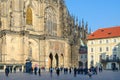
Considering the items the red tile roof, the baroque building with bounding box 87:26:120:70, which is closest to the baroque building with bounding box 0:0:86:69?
the baroque building with bounding box 87:26:120:70

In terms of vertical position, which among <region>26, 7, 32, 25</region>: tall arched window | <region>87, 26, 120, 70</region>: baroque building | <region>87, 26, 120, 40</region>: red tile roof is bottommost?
<region>87, 26, 120, 70</region>: baroque building

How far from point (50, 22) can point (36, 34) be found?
6.55 meters


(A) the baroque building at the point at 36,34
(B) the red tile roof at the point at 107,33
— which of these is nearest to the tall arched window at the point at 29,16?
(A) the baroque building at the point at 36,34

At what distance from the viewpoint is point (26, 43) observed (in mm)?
67250

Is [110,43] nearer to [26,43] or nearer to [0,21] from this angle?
[26,43]

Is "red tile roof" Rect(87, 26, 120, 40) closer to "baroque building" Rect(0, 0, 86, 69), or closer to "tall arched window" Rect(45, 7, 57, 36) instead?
"baroque building" Rect(0, 0, 86, 69)

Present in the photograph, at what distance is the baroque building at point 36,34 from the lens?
214ft

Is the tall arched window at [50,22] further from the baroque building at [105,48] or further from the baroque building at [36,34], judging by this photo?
the baroque building at [105,48]

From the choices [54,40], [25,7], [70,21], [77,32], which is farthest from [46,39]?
[77,32]

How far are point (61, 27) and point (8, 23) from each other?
18.1 m

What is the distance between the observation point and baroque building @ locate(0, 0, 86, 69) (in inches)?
2571

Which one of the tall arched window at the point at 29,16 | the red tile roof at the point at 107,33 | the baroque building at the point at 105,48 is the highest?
the tall arched window at the point at 29,16

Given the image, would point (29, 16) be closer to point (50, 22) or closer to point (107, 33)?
point (50, 22)

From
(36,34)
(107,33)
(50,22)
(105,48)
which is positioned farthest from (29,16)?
(107,33)
